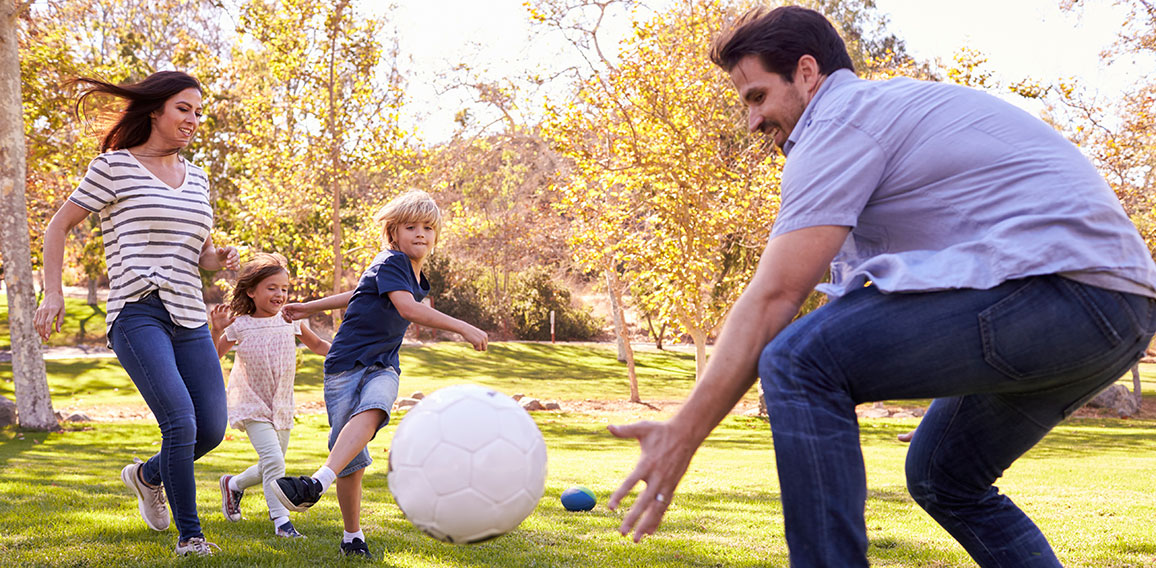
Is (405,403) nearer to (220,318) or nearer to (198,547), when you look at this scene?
(220,318)

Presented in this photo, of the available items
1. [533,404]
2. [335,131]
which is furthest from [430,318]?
[533,404]

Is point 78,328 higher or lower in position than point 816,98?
lower

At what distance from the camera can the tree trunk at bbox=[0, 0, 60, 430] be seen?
1252 centimetres

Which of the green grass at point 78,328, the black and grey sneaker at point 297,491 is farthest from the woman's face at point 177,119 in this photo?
the green grass at point 78,328

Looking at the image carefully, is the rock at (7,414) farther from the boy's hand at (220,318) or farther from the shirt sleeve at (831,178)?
the shirt sleeve at (831,178)

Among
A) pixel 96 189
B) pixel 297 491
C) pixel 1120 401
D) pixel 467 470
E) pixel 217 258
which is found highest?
pixel 96 189

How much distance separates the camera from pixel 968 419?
264cm

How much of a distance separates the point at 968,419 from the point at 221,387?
346cm

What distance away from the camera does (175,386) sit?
4164 millimetres

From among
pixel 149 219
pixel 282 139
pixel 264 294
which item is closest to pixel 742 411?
pixel 282 139

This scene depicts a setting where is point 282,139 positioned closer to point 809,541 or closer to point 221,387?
point 221,387

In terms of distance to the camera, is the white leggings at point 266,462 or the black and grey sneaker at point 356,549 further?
the white leggings at point 266,462

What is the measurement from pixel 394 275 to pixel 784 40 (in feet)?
8.67

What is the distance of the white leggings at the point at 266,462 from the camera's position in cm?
512
